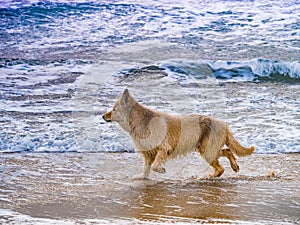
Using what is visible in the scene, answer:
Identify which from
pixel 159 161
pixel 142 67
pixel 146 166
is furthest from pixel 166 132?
pixel 142 67

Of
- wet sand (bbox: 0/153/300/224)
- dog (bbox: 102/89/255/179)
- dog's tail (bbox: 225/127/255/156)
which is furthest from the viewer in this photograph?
dog's tail (bbox: 225/127/255/156)

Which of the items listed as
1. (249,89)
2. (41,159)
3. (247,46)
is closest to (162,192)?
(41,159)

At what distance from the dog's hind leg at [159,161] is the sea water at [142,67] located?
2.52m

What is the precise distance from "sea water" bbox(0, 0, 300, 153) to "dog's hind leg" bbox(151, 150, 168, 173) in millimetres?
2525

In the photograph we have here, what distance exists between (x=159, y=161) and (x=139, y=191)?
0.89 metres

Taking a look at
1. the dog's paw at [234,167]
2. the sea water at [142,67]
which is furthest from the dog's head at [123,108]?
the sea water at [142,67]

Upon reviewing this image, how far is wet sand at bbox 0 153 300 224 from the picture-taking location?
5762mm

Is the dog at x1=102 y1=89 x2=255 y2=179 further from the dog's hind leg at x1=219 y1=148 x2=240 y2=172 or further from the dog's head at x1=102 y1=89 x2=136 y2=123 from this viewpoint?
the dog's hind leg at x1=219 y1=148 x2=240 y2=172

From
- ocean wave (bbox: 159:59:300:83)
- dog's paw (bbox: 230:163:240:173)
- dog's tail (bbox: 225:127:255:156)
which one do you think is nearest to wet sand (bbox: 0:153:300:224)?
dog's paw (bbox: 230:163:240:173)

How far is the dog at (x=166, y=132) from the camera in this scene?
8.09 m

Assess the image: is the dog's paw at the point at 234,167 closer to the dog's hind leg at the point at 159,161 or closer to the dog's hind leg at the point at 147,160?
the dog's hind leg at the point at 159,161

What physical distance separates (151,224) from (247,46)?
18333mm

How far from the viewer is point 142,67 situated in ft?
63.7

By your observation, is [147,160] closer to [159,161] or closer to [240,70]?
[159,161]
